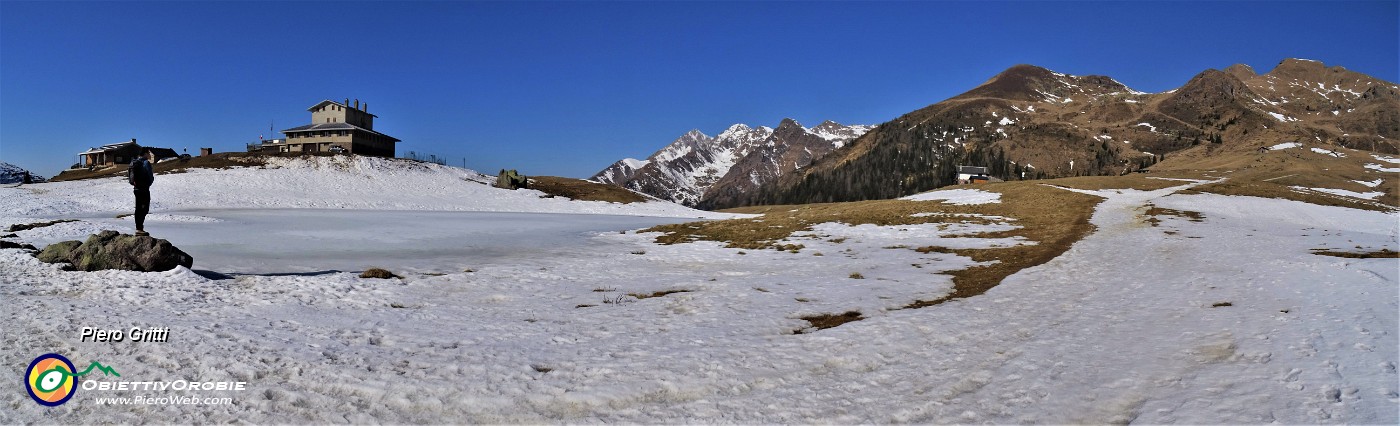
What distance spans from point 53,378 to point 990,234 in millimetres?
29727

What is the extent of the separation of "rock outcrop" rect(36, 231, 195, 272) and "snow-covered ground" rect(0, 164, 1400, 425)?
0.49m

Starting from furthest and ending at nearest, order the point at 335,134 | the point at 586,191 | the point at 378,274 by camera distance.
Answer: the point at 335,134 → the point at 586,191 → the point at 378,274

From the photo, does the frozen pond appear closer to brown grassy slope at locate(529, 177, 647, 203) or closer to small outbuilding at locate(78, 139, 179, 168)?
brown grassy slope at locate(529, 177, 647, 203)

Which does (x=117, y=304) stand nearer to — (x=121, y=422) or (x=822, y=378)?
(x=121, y=422)

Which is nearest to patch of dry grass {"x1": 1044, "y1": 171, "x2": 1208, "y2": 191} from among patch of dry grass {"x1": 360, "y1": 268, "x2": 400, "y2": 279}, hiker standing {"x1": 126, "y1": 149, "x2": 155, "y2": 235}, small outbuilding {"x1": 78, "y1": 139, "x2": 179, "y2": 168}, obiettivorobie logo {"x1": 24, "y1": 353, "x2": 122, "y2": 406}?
patch of dry grass {"x1": 360, "y1": 268, "x2": 400, "y2": 279}

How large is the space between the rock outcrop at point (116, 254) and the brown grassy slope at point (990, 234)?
16217 mm

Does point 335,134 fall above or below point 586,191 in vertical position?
above

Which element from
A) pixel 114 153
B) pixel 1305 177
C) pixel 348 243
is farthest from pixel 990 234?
pixel 114 153

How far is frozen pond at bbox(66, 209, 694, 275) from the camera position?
57.1ft

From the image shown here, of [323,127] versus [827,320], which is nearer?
[827,320]

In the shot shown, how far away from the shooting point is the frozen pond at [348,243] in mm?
17406

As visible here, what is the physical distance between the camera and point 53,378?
265 inches

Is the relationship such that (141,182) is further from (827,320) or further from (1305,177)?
(1305,177)

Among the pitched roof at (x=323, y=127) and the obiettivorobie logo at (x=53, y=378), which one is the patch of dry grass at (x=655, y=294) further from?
the pitched roof at (x=323, y=127)
